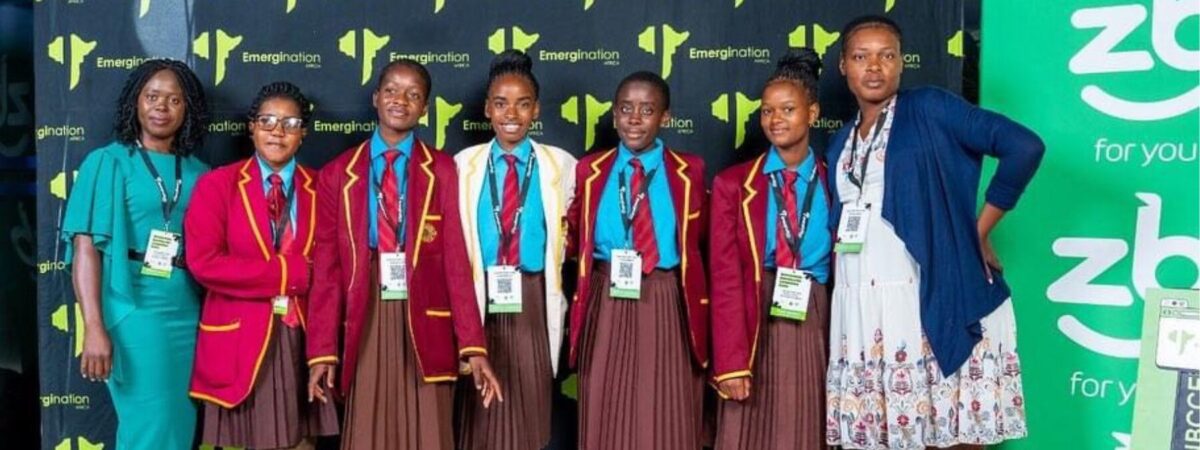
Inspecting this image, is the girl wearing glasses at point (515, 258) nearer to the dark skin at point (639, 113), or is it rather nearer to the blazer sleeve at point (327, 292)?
the dark skin at point (639, 113)

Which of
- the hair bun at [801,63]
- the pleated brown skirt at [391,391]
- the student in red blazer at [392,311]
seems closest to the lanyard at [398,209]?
the student in red blazer at [392,311]

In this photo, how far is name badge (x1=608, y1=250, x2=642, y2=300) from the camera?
294cm

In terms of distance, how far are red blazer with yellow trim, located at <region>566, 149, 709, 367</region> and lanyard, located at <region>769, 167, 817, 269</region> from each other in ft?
0.83

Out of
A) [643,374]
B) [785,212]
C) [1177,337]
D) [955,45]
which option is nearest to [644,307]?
[643,374]

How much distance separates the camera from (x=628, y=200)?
3.02m

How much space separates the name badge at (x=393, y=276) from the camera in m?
2.86

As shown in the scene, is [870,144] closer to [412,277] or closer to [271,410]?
[412,277]

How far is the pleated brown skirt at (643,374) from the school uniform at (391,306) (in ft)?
1.31

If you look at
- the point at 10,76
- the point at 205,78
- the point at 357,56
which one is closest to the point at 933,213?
the point at 357,56

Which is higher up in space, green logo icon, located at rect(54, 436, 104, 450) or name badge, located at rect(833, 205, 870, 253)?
name badge, located at rect(833, 205, 870, 253)

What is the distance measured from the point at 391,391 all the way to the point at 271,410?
0.37 m

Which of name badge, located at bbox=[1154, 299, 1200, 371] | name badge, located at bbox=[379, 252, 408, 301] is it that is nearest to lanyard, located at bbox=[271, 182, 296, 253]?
name badge, located at bbox=[379, 252, 408, 301]

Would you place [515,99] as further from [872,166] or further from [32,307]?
[32,307]

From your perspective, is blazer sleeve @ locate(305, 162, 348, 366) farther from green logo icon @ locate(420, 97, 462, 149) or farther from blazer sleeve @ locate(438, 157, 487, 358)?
green logo icon @ locate(420, 97, 462, 149)
